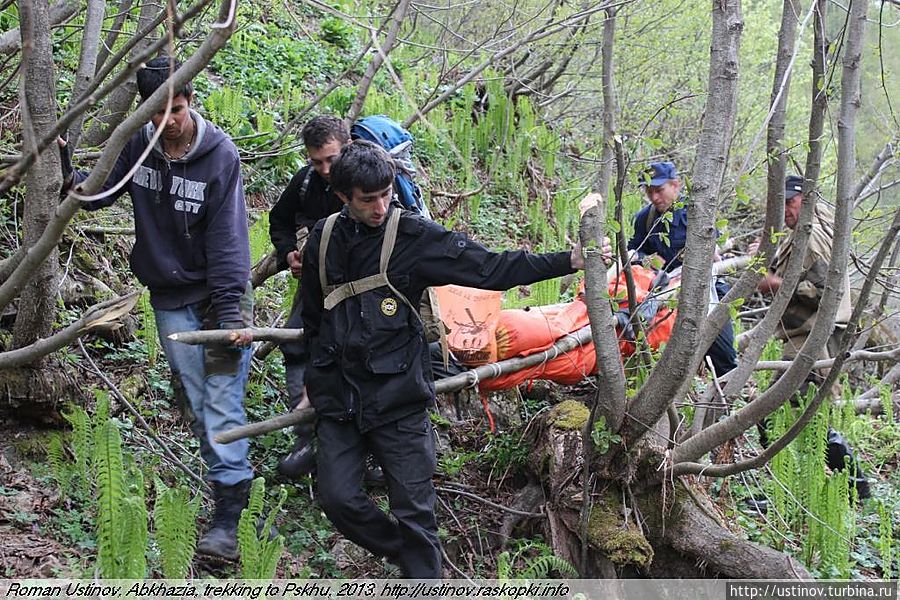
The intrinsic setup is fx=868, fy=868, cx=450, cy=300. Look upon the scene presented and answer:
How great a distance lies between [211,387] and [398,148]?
130 centimetres

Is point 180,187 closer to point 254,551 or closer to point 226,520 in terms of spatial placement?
point 226,520

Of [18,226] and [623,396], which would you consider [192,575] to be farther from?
[18,226]

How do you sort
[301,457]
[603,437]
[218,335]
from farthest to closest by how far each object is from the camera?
[301,457] → [603,437] → [218,335]

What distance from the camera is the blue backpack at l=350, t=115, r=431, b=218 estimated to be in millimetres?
3711

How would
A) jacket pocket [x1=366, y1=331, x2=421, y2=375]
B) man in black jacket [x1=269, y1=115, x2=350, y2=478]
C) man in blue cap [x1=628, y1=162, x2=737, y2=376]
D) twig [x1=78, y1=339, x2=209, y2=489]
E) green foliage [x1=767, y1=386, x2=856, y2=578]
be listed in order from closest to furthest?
jacket pocket [x1=366, y1=331, x2=421, y2=375] < twig [x1=78, y1=339, x2=209, y2=489] < man in black jacket [x1=269, y1=115, x2=350, y2=478] < green foliage [x1=767, y1=386, x2=856, y2=578] < man in blue cap [x1=628, y1=162, x2=737, y2=376]

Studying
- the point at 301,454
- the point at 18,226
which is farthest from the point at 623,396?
the point at 18,226

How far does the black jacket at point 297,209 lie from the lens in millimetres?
4055

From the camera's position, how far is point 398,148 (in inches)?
151

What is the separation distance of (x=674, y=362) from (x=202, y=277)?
6.26 ft

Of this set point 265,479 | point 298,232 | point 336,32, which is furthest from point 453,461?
point 336,32

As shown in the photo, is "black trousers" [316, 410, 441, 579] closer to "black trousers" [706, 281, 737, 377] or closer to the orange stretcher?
the orange stretcher

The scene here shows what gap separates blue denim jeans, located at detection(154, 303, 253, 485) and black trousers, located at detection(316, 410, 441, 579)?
34 centimetres

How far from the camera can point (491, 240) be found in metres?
7.88

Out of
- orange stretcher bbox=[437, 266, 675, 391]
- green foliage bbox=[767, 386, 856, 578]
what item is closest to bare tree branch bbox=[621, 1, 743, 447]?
orange stretcher bbox=[437, 266, 675, 391]
